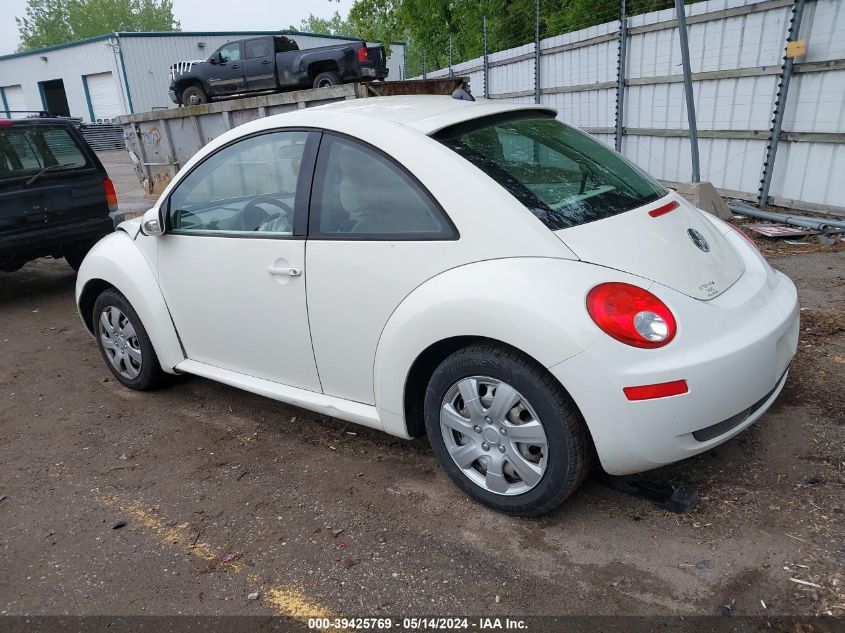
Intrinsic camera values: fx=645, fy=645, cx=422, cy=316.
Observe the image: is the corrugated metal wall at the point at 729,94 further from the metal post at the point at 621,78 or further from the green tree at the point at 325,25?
the green tree at the point at 325,25

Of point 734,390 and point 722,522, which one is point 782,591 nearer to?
point 722,522

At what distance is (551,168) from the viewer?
3014 mm

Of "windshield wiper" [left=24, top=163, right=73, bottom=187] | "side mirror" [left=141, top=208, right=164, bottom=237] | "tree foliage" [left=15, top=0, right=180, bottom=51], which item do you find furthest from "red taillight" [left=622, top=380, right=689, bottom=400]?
"tree foliage" [left=15, top=0, right=180, bottom=51]

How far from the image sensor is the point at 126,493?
3.16 metres

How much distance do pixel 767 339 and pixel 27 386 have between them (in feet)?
15.4

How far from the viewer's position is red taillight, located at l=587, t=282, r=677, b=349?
2303 mm

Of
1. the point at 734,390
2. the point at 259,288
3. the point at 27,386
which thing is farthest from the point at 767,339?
the point at 27,386

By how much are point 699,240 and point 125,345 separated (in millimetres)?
3443

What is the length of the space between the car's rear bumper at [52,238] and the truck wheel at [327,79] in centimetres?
677

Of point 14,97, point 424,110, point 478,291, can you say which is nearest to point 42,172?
point 424,110

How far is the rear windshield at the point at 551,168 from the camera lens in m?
2.71

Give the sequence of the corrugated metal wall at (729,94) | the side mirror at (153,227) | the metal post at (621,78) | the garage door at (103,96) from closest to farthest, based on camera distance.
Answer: the side mirror at (153,227), the corrugated metal wall at (729,94), the metal post at (621,78), the garage door at (103,96)

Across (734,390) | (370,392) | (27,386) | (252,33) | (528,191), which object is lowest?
(27,386)

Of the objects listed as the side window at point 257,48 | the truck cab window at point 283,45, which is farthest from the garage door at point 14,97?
the truck cab window at point 283,45
